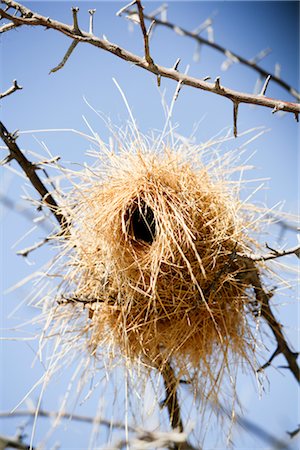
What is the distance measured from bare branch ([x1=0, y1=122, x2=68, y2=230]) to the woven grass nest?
0.04m

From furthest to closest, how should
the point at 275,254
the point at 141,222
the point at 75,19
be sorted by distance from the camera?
the point at 141,222 < the point at 275,254 < the point at 75,19

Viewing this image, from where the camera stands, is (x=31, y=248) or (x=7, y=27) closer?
(x=7, y=27)

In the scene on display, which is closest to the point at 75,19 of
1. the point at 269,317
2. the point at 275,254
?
the point at 275,254

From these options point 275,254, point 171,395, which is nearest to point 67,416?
point 171,395

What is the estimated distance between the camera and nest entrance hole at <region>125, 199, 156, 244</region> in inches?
58.0

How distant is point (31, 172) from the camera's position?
1.56 meters

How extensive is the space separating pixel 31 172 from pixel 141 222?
0.87ft

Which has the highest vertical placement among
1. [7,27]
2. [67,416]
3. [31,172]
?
[7,27]

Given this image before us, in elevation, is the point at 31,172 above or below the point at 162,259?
above

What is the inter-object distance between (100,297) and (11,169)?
356mm

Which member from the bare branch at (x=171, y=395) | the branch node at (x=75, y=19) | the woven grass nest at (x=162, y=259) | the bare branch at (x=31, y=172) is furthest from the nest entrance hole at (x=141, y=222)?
the branch node at (x=75, y=19)

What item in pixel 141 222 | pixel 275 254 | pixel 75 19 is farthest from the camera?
pixel 141 222

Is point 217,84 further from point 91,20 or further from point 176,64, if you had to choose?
point 91,20

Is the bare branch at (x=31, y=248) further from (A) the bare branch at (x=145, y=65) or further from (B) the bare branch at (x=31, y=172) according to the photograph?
(A) the bare branch at (x=145, y=65)
